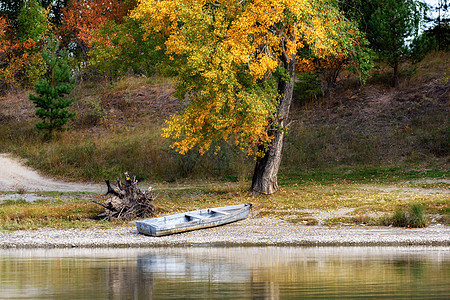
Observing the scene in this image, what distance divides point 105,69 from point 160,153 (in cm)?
1143

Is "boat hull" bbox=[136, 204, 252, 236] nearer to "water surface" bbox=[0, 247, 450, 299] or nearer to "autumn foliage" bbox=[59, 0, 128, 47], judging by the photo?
"water surface" bbox=[0, 247, 450, 299]

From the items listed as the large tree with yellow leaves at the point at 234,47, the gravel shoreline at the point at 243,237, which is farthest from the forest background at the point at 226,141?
the gravel shoreline at the point at 243,237

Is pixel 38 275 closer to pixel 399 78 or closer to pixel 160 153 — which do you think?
pixel 160 153

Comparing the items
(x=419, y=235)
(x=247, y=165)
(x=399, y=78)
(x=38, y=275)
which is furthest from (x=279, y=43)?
(x=399, y=78)

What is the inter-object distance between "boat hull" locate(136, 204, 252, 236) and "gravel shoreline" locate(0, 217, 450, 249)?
0.23 meters

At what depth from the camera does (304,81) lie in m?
49.1

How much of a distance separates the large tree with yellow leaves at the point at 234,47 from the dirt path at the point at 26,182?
1105 cm

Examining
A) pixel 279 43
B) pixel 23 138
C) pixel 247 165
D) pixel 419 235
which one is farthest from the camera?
pixel 23 138

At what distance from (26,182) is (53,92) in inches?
320

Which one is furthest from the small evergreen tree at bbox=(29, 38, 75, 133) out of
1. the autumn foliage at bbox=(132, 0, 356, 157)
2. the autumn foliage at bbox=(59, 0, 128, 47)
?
the autumn foliage at bbox=(132, 0, 356, 157)

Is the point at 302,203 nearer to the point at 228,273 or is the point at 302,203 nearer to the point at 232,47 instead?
Result: the point at 232,47

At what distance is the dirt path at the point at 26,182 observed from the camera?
3634 cm

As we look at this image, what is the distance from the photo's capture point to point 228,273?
13570mm

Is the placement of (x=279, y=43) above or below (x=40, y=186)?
above
